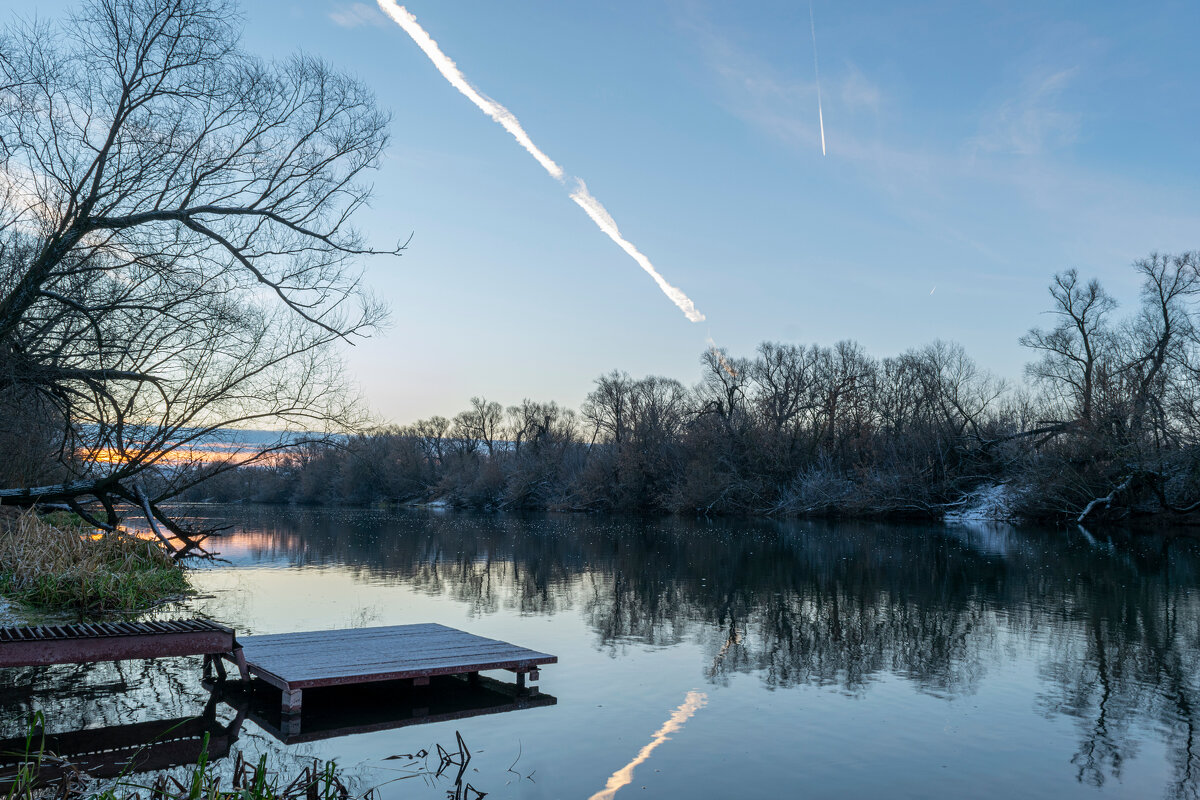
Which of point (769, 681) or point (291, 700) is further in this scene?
point (769, 681)

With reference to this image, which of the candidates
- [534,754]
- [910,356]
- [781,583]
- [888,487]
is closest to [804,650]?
[534,754]

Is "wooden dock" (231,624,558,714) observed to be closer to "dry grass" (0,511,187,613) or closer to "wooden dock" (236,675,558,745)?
"wooden dock" (236,675,558,745)

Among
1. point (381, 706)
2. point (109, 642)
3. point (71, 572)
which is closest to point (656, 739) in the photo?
point (381, 706)

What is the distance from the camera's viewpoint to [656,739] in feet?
28.6

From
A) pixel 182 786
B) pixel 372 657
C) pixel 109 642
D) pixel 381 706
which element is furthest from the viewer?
pixel 372 657

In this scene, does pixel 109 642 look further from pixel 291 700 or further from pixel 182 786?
pixel 182 786

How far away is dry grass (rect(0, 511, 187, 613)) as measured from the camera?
572 inches

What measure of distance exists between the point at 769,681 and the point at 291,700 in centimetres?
604

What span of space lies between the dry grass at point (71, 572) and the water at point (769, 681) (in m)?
1.43

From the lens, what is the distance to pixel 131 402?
1802 centimetres

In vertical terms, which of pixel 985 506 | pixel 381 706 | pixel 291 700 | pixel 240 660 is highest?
pixel 985 506

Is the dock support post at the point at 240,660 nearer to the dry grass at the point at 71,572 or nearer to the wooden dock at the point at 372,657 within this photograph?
the wooden dock at the point at 372,657

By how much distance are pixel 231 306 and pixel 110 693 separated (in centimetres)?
994

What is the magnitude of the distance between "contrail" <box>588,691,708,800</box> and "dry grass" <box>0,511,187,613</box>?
10792mm
